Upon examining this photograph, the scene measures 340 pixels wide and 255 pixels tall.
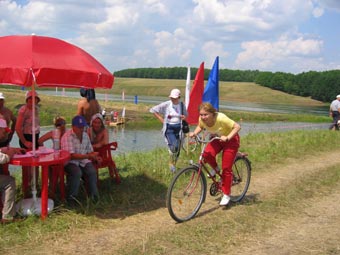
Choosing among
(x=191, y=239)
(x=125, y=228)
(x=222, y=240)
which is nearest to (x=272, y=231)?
(x=222, y=240)

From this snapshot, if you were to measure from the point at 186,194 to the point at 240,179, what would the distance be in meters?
1.39

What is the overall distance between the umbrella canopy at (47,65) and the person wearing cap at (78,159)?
938 mm

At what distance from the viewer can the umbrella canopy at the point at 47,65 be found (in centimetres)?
458

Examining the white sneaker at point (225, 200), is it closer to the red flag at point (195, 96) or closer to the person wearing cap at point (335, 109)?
the red flag at point (195, 96)

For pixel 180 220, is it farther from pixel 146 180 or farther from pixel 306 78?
pixel 306 78

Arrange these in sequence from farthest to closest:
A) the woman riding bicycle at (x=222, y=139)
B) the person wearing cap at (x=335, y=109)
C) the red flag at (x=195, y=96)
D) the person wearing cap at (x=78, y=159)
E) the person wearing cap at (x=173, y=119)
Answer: the person wearing cap at (x=335, y=109)
the red flag at (x=195, y=96)
the person wearing cap at (x=173, y=119)
the person wearing cap at (x=78, y=159)
the woman riding bicycle at (x=222, y=139)

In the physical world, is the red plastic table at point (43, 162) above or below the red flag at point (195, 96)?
below

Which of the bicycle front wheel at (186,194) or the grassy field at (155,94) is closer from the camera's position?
the bicycle front wheel at (186,194)

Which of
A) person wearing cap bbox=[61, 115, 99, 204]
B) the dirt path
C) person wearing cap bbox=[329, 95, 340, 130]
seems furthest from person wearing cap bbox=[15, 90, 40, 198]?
person wearing cap bbox=[329, 95, 340, 130]

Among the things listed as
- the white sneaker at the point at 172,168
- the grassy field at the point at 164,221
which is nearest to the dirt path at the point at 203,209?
the grassy field at the point at 164,221

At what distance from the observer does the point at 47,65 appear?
473 cm

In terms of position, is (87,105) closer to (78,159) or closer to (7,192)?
(78,159)

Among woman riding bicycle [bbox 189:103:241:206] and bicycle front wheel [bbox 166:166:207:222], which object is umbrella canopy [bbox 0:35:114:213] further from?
bicycle front wheel [bbox 166:166:207:222]

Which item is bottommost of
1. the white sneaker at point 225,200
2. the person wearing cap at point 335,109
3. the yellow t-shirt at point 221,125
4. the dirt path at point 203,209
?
the dirt path at point 203,209
